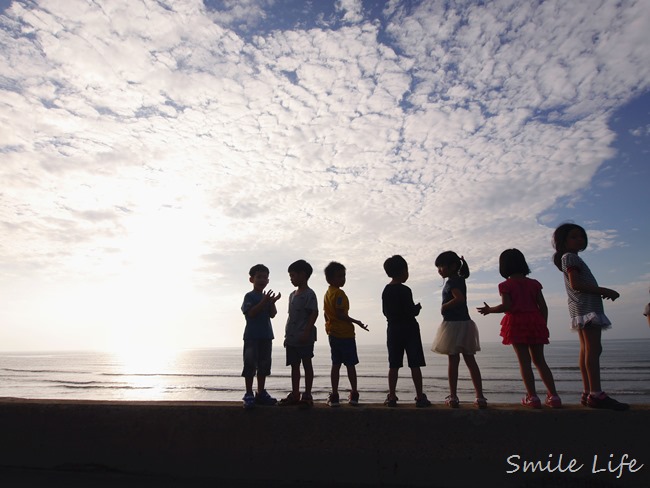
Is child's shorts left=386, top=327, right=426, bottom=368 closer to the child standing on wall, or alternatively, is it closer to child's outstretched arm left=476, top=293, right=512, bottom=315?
child's outstretched arm left=476, top=293, right=512, bottom=315

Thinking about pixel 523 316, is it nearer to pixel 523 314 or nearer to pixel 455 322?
pixel 523 314

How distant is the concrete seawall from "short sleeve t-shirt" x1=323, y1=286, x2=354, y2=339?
1308 millimetres

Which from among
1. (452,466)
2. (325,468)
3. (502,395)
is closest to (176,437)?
(325,468)

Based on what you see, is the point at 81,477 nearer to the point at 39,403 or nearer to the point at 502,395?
the point at 39,403

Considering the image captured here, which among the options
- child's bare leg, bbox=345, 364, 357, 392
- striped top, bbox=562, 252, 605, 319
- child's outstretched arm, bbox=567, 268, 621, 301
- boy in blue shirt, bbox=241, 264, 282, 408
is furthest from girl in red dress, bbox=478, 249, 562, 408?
boy in blue shirt, bbox=241, 264, 282, 408

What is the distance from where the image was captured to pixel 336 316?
5.01 metres

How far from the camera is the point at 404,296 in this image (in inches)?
186

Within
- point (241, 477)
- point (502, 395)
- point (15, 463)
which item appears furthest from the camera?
point (502, 395)

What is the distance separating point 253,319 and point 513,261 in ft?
10.1

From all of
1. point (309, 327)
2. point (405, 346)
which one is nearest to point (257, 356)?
point (309, 327)

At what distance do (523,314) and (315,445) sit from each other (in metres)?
2.48

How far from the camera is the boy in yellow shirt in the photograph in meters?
4.88

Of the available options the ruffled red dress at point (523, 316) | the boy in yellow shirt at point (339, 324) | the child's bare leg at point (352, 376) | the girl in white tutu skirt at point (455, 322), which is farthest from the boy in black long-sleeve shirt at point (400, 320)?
the ruffled red dress at point (523, 316)

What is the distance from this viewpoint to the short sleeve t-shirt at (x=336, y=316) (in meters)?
4.97
